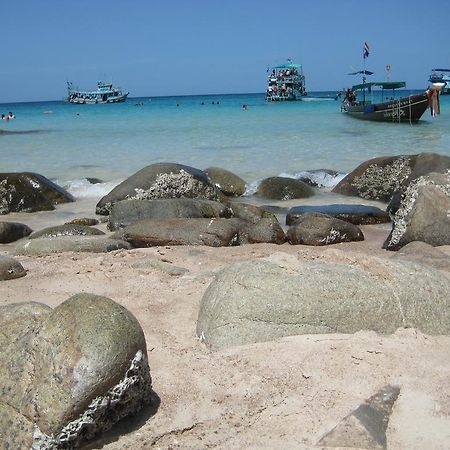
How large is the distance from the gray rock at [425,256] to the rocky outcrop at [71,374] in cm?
328

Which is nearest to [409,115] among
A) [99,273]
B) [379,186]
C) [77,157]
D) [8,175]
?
[77,157]

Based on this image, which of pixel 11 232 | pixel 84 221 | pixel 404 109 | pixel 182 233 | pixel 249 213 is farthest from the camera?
pixel 404 109

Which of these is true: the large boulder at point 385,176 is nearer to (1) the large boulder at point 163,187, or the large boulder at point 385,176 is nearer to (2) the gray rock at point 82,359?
(1) the large boulder at point 163,187

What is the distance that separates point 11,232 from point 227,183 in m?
4.94

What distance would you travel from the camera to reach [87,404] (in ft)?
9.09

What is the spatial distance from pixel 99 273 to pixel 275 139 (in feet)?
56.7

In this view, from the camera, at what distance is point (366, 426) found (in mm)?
2953

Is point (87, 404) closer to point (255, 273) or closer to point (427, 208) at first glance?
point (255, 273)

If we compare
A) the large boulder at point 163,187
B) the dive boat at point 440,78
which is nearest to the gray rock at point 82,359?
the large boulder at point 163,187

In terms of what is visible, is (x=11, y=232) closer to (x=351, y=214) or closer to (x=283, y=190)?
(x=351, y=214)

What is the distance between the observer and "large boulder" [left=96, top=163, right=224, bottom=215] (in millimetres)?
10203

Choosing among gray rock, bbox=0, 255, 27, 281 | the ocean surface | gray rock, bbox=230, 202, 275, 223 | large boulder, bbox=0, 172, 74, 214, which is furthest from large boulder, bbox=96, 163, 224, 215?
gray rock, bbox=0, 255, 27, 281

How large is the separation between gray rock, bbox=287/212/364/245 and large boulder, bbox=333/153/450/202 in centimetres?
321

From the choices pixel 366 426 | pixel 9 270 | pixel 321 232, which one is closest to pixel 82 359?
pixel 366 426
